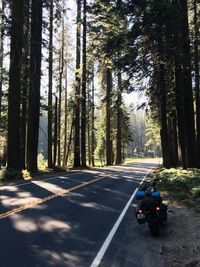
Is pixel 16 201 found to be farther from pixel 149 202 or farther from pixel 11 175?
pixel 11 175

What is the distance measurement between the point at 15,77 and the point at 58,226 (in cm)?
1694

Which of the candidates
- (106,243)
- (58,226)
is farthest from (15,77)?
(106,243)

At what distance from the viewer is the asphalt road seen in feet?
24.5

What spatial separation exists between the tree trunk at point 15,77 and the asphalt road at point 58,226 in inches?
A: 331

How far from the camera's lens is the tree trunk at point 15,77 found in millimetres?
24766

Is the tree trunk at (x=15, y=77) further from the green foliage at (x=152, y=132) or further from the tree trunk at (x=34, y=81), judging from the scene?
the green foliage at (x=152, y=132)

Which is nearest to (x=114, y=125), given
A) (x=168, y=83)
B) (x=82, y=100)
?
(x=82, y=100)

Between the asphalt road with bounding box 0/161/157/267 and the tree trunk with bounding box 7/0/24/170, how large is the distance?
8404 millimetres

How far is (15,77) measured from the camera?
25438 millimetres

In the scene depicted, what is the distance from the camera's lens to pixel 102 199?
49.5ft

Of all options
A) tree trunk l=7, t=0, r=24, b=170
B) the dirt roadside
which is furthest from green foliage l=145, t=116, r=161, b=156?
the dirt roadside

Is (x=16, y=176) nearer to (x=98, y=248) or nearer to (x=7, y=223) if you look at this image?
(x=7, y=223)

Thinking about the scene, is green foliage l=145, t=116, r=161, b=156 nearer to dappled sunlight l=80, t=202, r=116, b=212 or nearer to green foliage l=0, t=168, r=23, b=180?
green foliage l=0, t=168, r=23, b=180

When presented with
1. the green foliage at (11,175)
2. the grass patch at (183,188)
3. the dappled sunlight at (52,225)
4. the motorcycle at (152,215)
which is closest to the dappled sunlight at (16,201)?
the dappled sunlight at (52,225)
